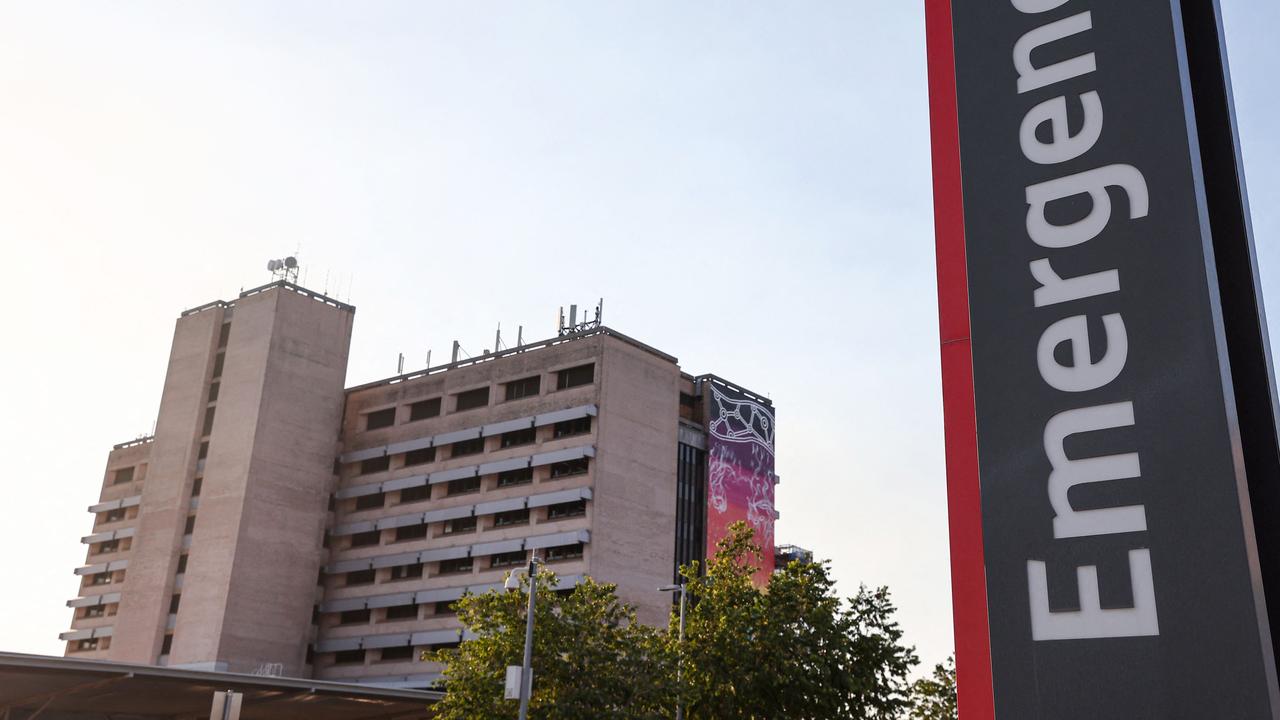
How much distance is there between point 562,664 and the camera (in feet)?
129

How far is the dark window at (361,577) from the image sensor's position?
93.9m

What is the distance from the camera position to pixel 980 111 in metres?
12.5

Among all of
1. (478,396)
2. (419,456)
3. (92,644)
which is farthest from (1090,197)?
(92,644)

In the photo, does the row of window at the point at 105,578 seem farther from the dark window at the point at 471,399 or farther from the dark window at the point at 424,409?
the dark window at the point at 471,399

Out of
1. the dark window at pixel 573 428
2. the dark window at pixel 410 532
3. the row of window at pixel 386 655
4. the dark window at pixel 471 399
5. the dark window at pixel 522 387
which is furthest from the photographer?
the dark window at pixel 471 399

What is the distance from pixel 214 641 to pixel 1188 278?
3349 inches

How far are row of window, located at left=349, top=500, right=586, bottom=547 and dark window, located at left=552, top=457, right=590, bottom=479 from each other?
216 centimetres

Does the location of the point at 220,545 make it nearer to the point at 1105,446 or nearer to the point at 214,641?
the point at 214,641

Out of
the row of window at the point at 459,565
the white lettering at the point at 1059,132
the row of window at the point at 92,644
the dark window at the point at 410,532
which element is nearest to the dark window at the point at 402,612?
the row of window at the point at 459,565

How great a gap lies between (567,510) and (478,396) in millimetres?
14694

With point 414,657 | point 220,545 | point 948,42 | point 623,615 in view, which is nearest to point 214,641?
point 220,545

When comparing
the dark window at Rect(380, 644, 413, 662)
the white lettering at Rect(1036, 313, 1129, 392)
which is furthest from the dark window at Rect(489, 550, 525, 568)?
the white lettering at Rect(1036, 313, 1129, 392)

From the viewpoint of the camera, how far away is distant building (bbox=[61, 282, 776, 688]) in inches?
3369

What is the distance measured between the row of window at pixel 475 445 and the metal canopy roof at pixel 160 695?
98.6 ft
